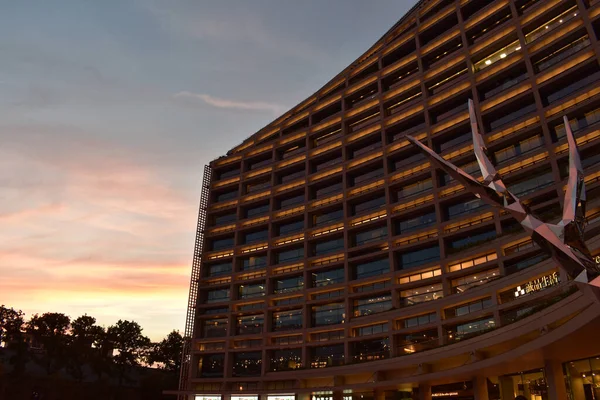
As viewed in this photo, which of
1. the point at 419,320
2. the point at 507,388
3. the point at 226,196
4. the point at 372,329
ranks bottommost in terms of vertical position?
the point at 507,388

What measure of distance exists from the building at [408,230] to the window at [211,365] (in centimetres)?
29

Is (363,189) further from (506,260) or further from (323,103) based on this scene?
(506,260)

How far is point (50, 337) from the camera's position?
92.9m

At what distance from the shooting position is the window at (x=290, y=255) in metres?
82.1

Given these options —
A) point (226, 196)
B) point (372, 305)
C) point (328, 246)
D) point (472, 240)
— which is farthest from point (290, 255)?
point (472, 240)

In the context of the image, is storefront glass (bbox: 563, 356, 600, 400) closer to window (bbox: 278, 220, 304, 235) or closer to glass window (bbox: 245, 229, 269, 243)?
window (bbox: 278, 220, 304, 235)

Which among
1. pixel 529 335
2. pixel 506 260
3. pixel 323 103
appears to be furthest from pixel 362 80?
pixel 529 335

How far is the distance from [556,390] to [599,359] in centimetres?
393

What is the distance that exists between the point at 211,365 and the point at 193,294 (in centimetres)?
1294

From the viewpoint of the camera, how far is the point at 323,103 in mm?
88625

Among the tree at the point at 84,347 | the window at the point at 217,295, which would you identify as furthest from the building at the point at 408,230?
the tree at the point at 84,347

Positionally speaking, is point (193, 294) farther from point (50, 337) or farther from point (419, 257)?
point (419, 257)

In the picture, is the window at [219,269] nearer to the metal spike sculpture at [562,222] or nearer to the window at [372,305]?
the window at [372,305]

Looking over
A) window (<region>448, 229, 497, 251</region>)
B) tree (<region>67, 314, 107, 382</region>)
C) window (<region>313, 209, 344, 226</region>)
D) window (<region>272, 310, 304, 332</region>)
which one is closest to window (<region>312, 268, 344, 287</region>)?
window (<region>272, 310, 304, 332</region>)
